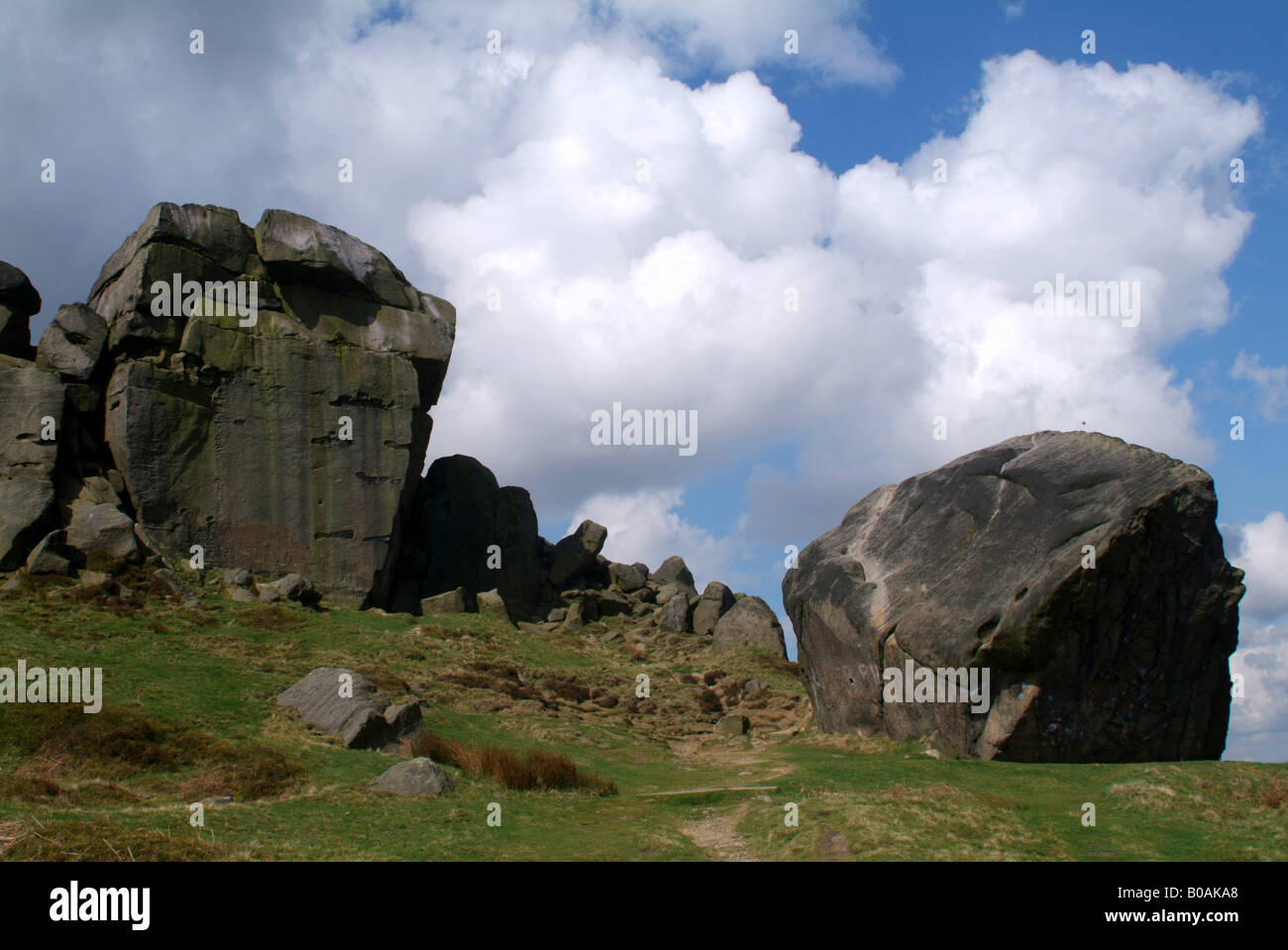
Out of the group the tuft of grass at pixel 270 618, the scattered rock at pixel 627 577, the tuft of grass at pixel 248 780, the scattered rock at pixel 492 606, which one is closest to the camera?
the tuft of grass at pixel 248 780

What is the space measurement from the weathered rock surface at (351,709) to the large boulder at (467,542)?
83.6ft

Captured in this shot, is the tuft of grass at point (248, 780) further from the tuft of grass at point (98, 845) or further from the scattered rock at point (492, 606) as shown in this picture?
the scattered rock at point (492, 606)

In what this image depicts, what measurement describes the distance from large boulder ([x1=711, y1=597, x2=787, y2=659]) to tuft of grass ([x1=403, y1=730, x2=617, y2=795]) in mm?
28278

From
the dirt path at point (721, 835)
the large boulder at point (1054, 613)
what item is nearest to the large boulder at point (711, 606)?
Result: the large boulder at point (1054, 613)

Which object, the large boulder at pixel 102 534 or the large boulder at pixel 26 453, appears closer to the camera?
the large boulder at pixel 26 453

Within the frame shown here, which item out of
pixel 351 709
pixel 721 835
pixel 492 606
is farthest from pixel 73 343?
pixel 721 835

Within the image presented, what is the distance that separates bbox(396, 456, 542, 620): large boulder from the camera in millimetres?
51938

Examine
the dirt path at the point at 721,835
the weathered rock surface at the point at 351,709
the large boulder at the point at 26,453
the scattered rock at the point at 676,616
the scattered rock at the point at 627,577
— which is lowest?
the dirt path at the point at 721,835

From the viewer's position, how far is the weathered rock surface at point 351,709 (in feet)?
71.9

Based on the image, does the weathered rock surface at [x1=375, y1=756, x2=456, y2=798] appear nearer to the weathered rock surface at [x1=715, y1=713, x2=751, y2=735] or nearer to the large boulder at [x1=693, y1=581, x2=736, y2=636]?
the weathered rock surface at [x1=715, y1=713, x2=751, y2=735]

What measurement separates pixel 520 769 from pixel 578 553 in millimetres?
39559

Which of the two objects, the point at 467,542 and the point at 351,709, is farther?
the point at 467,542

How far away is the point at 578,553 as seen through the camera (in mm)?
59219

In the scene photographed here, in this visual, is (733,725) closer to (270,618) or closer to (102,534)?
(270,618)
